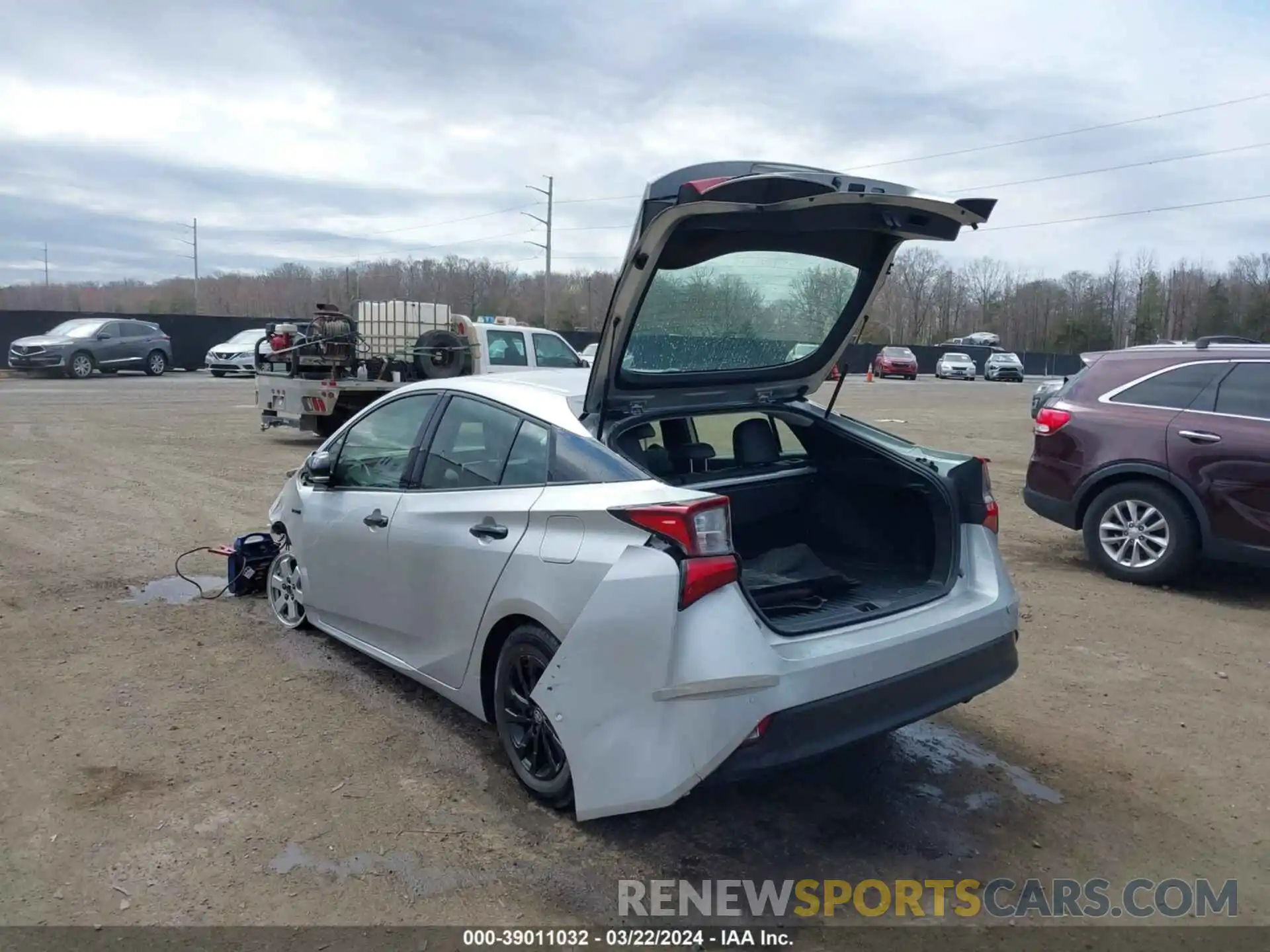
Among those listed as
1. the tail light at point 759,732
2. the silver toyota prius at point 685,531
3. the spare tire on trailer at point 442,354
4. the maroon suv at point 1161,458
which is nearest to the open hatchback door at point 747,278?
the silver toyota prius at point 685,531

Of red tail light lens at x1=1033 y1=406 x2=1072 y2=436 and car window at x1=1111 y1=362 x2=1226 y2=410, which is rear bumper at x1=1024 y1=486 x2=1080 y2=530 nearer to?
red tail light lens at x1=1033 y1=406 x2=1072 y2=436

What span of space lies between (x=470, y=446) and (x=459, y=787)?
1399 millimetres

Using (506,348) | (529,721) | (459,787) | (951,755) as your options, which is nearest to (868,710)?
(951,755)

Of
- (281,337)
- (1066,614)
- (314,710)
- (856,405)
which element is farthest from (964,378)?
(314,710)

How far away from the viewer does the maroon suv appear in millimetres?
6504

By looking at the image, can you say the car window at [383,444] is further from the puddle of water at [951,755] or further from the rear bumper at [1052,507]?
the rear bumper at [1052,507]

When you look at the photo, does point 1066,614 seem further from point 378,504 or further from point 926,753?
point 378,504

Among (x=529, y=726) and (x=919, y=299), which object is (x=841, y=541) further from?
(x=919, y=299)

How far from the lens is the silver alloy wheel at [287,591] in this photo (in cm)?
550

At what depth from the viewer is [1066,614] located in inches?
248

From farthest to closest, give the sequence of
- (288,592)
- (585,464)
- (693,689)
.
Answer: (288,592)
(585,464)
(693,689)

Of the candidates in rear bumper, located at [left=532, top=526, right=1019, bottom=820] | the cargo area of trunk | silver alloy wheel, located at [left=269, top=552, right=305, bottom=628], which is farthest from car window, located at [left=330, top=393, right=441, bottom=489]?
rear bumper, located at [left=532, top=526, right=1019, bottom=820]

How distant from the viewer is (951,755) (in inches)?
166

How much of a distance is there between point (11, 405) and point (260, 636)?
15.1 meters
